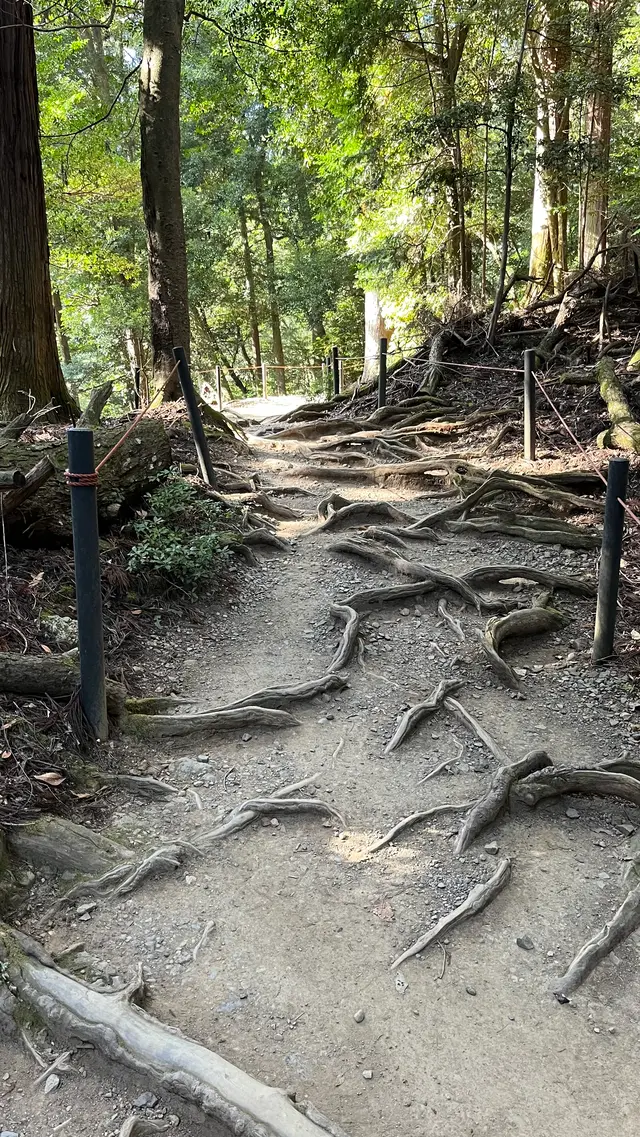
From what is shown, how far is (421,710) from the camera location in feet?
14.8

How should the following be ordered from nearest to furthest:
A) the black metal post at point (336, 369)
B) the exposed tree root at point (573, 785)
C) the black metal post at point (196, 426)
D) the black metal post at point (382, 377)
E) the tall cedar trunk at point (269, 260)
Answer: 1. the exposed tree root at point (573, 785)
2. the black metal post at point (196, 426)
3. the black metal post at point (382, 377)
4. the black metal post at point (336, 369)
5. the tall cedar trunk at point (269, 260)

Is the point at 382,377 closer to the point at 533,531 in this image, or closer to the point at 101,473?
the point at 533,531

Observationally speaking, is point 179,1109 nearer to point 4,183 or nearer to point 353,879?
point 353,879

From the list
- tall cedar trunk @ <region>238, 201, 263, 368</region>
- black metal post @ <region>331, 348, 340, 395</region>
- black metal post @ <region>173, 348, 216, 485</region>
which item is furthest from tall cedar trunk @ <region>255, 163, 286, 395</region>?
black metal post @ <region>173, 348, 216, 485</region>

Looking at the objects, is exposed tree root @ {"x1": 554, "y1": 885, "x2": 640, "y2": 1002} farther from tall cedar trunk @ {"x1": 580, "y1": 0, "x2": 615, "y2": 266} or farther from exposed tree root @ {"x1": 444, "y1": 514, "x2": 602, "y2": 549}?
tall cedar trunk @ {"x1": 580, "y1": 0, "x2": 615, "y2": 266}

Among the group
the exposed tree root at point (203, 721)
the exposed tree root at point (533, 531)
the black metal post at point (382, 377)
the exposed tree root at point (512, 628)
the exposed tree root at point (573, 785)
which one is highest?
the black metal post at point (382, 377)

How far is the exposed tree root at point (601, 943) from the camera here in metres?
2.86

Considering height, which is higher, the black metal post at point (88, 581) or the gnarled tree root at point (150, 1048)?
the black metal post at point (88, 581)

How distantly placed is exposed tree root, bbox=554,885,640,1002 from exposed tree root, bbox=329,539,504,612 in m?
2.69

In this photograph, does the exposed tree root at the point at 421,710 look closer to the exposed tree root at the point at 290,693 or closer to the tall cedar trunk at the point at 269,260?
the exposed tree root at the point at 290,693

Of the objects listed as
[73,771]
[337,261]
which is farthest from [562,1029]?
[337,261]

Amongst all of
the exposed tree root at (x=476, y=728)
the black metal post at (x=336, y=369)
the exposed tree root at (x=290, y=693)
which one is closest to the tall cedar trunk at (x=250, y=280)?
the black metal post at (x=336, y=369)

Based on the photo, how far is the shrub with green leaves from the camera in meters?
5.43

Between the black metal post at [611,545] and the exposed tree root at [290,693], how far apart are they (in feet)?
5.36
